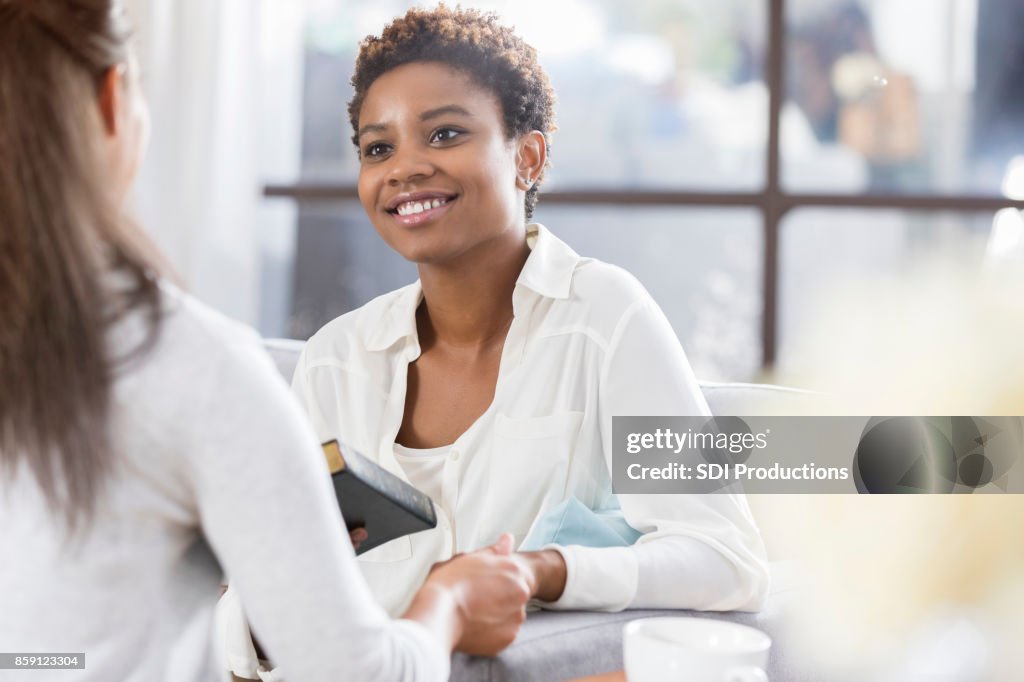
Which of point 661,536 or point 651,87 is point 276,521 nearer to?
point 661,536

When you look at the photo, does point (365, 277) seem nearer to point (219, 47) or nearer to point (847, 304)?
point (219, 47)

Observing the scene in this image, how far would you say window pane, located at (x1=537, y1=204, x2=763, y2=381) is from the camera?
135 inches

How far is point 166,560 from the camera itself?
0.76m

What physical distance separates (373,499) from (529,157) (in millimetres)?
821

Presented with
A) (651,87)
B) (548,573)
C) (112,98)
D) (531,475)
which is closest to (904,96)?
(651,87)

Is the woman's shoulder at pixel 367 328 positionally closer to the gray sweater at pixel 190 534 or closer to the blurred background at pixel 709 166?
the gray sweater at pixel 190 534

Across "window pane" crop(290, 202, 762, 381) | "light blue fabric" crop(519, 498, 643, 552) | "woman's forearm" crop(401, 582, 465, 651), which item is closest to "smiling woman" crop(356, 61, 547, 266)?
"light blue fabric" crop(519, 498, 643, 552)

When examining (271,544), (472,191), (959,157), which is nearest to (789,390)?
(472,191)

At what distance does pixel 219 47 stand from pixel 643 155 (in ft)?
4.20

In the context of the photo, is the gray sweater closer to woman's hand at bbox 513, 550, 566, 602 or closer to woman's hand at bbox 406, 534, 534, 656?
woman's hand at bbox 406, 534, 534, 656

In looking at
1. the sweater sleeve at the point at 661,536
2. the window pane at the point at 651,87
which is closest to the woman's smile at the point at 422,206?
the sweater sleeve at the point at 661,536

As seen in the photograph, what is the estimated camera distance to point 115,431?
70 centimetres

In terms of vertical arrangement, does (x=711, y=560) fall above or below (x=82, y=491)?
below

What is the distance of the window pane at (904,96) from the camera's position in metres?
3.31
